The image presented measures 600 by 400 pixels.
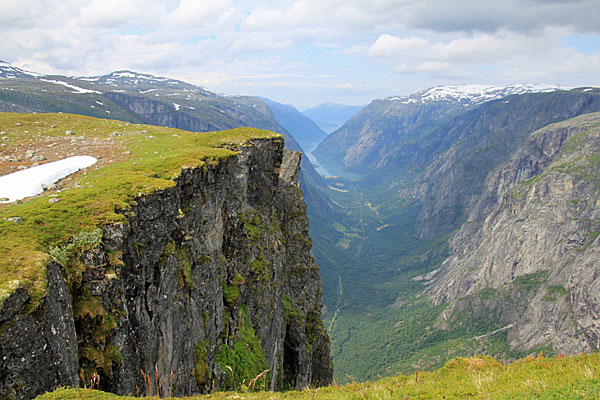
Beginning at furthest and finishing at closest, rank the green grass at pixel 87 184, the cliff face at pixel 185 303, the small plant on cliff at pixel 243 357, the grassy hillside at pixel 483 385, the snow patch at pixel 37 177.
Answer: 1. the small plant on cliff at pixel 243 357
2. the snow patch at pixel 37 177
3. the green grass at pixel 87 184
4. the cliff face at pixel 185 303
5. the grassy hillside at pixel 483 385

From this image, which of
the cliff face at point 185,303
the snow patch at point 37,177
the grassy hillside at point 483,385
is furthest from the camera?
the snow patch at point 37,177

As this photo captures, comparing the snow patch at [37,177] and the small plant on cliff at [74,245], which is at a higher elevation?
the snow patch at [37,177]

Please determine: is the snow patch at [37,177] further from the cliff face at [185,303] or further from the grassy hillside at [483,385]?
the grassy hillside at [483,385]

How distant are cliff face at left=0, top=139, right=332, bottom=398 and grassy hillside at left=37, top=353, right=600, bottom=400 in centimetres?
334

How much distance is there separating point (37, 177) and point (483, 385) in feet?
99.1

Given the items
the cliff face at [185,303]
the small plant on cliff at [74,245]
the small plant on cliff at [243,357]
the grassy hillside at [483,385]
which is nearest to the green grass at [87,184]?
the small plant on cliff at [74,245]

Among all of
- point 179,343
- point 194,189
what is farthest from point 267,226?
point 179,343

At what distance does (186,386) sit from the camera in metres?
27.0

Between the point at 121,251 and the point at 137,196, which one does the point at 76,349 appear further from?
the point at 137,196

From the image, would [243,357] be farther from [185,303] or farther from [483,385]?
[483,385]

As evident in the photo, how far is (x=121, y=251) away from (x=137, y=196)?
4.46 m

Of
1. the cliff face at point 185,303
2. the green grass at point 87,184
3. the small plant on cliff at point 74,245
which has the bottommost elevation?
the cliff face at point 185,303

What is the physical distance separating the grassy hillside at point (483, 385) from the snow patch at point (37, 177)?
1705 centimetres

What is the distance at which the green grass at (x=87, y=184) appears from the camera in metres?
15.4
